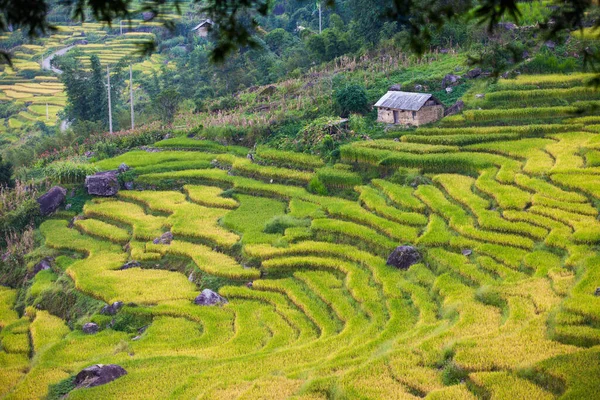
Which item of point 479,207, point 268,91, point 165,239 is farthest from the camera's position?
point 268,91

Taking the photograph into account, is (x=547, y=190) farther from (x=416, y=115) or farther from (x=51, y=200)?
(x=51, y=200)

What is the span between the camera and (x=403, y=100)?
2520cm

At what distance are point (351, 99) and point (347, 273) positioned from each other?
10.3 meters

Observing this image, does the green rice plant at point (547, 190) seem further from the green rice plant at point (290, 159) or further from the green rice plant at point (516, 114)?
the green rice plant at point (290, 159)

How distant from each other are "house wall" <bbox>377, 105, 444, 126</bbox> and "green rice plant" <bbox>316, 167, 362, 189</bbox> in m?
3.53

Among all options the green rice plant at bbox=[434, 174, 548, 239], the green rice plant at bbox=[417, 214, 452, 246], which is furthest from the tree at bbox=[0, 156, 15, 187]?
the green rice plant at bbox=[417, 214, 452, 246]

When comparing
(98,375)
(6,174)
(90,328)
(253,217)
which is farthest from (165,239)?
(6,174)

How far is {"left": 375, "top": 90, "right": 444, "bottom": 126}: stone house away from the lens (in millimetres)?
24688

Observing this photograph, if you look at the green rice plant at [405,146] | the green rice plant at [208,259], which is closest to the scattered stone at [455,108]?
the green rice plant at [405,146]

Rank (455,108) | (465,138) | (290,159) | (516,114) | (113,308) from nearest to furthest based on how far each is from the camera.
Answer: (113,308) → (465,138) → (516,114) → (290,159) → (455,108)

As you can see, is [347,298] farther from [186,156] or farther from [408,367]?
[186,156]

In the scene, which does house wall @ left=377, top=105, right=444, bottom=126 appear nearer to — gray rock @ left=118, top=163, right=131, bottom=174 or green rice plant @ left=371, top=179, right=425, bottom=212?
green rice plant @ left=371, top=179, right=425, bottom=212

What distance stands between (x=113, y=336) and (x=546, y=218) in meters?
10.5

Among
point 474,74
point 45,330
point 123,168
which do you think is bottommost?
point 45,330
